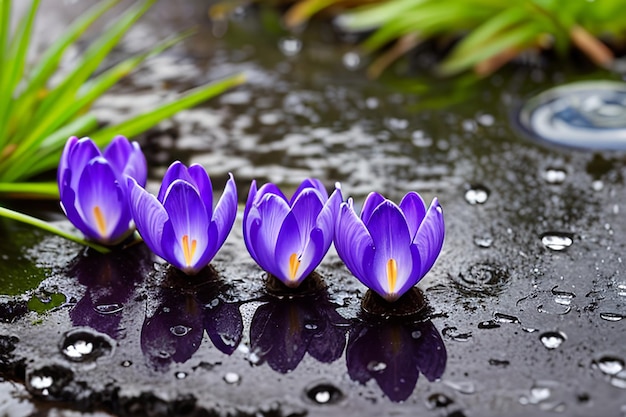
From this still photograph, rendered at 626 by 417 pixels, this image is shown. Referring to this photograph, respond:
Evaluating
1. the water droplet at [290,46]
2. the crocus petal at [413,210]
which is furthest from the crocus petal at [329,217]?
the water droplet at [290,46]

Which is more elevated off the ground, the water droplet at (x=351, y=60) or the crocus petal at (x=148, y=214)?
the water droplet at (x=351, y=60)

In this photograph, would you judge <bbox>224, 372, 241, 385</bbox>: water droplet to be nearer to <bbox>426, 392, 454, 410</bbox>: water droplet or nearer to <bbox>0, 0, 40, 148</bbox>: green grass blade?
<bbox>426, 392, 454, 410</bbox>: water droplet

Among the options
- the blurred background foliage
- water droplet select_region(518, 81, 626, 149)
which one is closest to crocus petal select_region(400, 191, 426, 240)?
water droplet select_region(518, 81, 626, 149)

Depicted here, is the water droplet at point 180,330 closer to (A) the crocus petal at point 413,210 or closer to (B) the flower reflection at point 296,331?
(B) the flower reflection at point 296,331

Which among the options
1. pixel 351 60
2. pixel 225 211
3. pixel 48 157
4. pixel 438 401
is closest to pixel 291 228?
pixel 225 211

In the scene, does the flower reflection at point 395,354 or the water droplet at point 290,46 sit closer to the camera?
the flower reflection at point 395,354

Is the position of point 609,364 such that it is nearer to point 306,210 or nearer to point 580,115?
point 306,210
